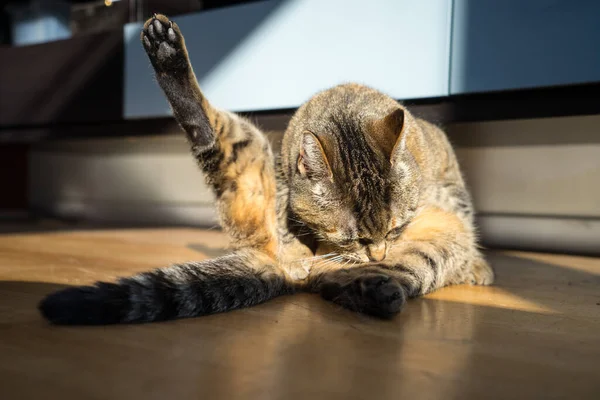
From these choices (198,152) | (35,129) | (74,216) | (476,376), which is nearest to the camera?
(476,376)

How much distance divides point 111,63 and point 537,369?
239 centimetres

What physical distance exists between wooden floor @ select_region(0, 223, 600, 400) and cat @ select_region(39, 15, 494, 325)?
5 cm

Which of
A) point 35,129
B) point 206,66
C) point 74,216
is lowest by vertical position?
point 74,216

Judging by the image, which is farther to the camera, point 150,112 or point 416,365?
point 150,112

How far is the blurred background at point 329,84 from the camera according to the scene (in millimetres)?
1651

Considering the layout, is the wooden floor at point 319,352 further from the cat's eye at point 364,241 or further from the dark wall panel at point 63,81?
the dark wall panel at point 63,81

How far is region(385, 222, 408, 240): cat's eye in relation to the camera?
3.80ft


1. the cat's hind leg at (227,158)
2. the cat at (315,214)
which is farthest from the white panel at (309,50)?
the cat's hind leg at (227,158)

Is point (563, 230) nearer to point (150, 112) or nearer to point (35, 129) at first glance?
point (150, 112)

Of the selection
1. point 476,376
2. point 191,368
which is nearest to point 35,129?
A: point 191,368

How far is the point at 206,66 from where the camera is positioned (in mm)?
2219

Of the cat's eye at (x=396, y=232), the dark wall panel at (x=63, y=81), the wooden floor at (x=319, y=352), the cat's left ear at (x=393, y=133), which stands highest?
the dark wall panel at (x=63, y=81)

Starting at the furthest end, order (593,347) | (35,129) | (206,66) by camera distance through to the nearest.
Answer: (35,129) < (206,66) < (593,347)

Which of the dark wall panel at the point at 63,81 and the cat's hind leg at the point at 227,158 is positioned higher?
the dark wall panel at the point at 63,81
